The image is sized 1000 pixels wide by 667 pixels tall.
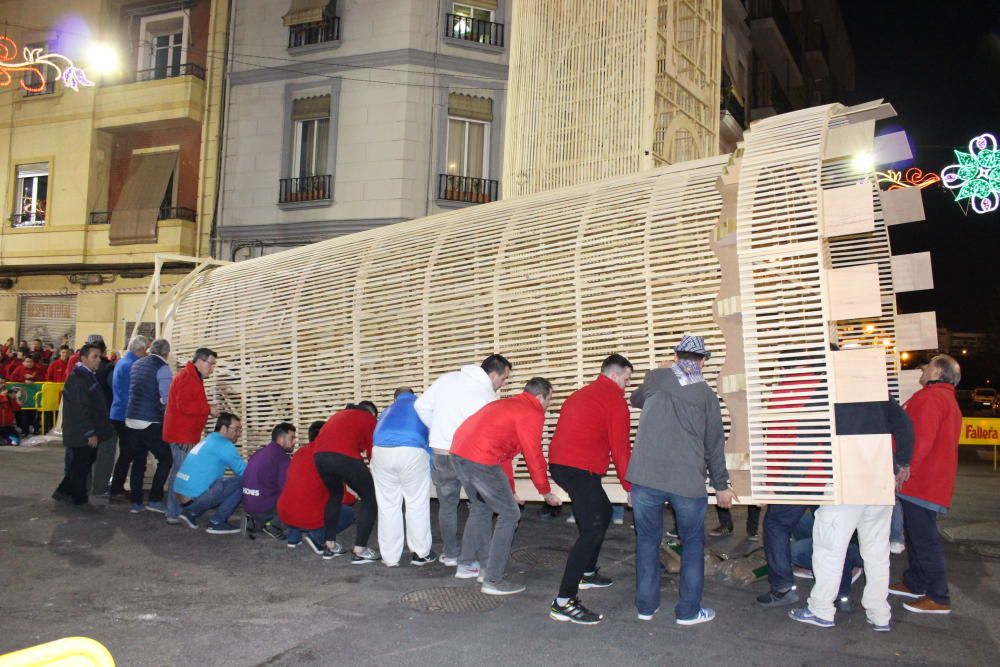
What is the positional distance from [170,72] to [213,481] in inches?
652

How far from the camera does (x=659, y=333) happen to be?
648 centimetres

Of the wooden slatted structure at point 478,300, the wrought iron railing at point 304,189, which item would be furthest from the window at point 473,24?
the wooden slatted structure at point 478,300

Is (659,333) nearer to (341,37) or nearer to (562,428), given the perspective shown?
(562,428)

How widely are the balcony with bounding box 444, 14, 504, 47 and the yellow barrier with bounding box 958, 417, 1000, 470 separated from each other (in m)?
13.2

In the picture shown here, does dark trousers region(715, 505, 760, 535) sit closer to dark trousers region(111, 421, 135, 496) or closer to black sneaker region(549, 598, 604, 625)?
black sneaker region(549, 598, 604, 625)

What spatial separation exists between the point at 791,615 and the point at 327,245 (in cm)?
671

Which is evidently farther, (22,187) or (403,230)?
(22,187)

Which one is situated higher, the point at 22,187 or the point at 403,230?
the point at 22,187

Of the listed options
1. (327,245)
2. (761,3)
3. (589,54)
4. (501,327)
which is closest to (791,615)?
(501,327)

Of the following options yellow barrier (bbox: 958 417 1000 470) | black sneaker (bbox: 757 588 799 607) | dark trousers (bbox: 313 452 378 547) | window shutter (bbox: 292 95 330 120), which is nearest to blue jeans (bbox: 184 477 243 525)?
dark trousers (bbox: 313 452 378 547)

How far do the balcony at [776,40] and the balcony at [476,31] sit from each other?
9473 mm

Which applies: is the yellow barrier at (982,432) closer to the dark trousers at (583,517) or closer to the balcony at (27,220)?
the dark trousers at (583,517)

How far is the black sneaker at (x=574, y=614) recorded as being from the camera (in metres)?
5.23

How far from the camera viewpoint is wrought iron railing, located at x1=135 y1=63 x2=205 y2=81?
67.4 ft
